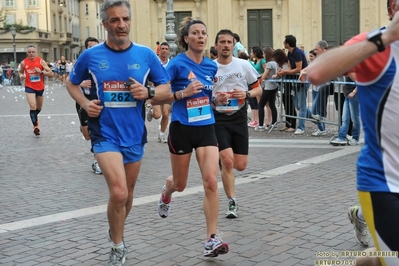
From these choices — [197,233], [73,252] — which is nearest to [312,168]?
[197,233]

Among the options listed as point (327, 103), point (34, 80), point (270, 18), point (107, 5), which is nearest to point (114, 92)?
point (107, 5)

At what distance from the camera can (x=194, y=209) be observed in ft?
23.1

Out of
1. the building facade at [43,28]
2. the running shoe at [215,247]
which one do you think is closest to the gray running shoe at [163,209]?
the running shoe at [215,247]

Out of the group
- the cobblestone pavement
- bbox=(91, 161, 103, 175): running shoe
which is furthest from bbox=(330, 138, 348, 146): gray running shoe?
bbox=(91, 161, 103, 175): running shoe

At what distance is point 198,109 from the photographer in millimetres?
5676

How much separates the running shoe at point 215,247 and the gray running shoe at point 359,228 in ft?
3.48

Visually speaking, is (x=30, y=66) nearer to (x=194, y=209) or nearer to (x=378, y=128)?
(x=194, y=209)

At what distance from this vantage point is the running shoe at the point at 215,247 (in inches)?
200

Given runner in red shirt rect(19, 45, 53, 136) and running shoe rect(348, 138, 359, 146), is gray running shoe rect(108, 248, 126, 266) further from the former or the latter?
runner in red shirt rect(19, 45, 53, 136)

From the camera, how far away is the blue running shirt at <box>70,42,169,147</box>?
4906 millimetres

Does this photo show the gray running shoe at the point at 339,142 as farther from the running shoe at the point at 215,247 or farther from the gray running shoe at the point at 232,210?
the running shoe at the point at 215,247

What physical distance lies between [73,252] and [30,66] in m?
10.1

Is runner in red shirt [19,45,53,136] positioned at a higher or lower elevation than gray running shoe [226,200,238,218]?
higher

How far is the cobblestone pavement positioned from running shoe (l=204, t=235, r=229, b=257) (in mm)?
77
